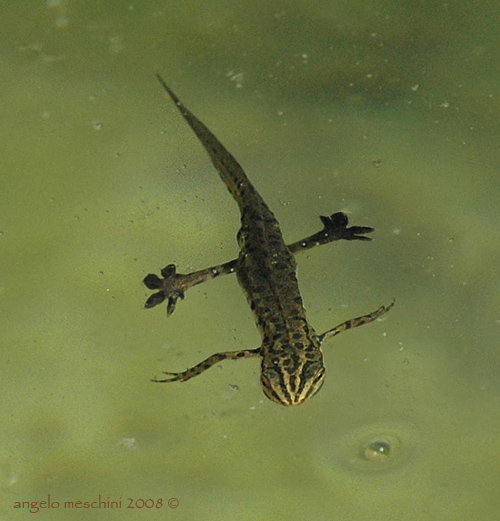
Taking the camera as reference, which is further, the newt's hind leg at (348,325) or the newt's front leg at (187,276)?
the newt's front leg at (187,276)

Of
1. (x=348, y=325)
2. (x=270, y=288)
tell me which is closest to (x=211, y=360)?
(x=270, y=288)

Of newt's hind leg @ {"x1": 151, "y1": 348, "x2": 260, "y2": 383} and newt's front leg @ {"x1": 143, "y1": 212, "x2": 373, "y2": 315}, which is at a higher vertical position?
newt's front leg @ {"x1": 143, "y1": 212, "x2": 373, "y2": 315}

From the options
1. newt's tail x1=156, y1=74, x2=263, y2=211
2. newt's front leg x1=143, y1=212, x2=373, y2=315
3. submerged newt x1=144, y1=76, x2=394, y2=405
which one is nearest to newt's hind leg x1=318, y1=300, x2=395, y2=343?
submerged newt x1=144, y1=76, x2=394, y2=405

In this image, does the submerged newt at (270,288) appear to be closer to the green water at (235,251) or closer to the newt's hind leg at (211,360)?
the newt's hind leg at (211,360)

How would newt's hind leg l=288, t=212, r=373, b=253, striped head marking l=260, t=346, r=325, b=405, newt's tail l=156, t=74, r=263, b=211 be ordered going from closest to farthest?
striped head marking l=260, t=346, r=325, b=405, newt's tail l=156, t=74, r=263, b=211, newt's hind leg l=288, t=212, r=373, b=253

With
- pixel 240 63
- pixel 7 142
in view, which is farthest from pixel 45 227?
pixel 240 63

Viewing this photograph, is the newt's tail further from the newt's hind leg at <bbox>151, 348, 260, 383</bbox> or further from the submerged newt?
the newt's hind leg at <bbox>151, 348, 260, 383</bbox>

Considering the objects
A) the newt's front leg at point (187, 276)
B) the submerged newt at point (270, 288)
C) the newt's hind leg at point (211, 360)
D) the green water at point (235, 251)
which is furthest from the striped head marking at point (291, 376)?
the newt's front leg at point (187, 276)
